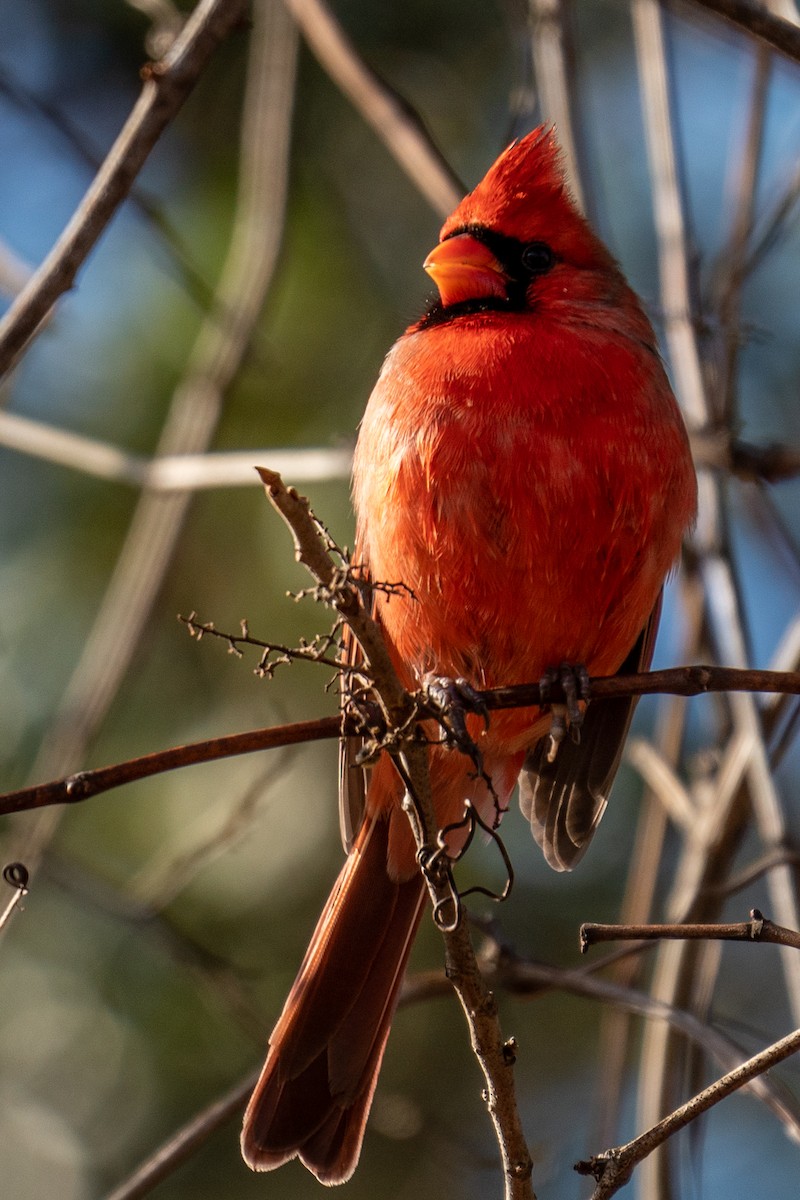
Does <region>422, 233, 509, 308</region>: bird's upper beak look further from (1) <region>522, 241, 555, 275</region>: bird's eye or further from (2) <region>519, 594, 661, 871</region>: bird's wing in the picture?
(2) <region>519, 594, 661, 871</region>: bird's wing

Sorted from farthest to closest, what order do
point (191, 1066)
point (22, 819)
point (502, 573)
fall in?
point (191, 1066) < point (22, 819) < point (502, 573)

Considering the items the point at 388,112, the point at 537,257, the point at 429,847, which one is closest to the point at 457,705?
the point at 429,847

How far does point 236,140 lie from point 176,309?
0.79m

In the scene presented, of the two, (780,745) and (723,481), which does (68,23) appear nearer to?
(723,481)

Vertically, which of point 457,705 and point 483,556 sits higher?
point 483,556

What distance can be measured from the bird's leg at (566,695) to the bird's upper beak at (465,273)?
0.79m

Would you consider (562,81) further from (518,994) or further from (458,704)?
(518,994)

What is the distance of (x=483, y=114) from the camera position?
497 cm

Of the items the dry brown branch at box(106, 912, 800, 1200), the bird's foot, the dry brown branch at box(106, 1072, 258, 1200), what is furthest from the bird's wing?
the dry brown branch at box(106, 1072, 258, 1200)

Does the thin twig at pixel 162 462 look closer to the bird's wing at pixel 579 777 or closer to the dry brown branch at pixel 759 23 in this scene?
the bird's wing at pixel 579 777

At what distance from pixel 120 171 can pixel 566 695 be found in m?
1.12

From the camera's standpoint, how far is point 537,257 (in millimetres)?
3084

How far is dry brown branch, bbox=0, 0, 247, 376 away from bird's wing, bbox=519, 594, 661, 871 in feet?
4.50

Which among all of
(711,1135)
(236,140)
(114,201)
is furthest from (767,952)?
(114,201)
